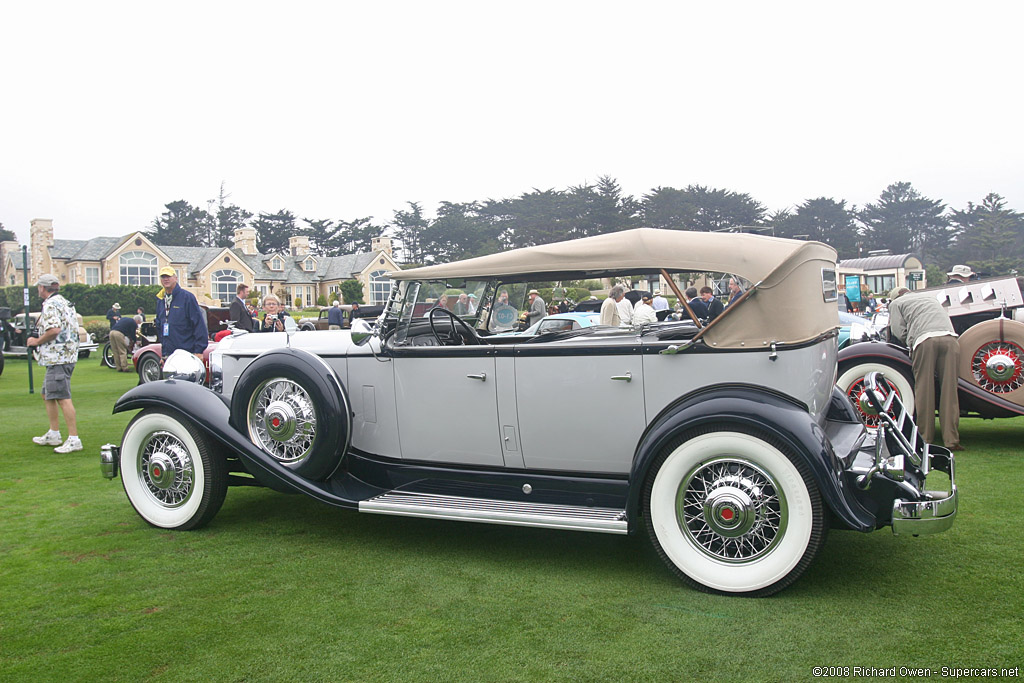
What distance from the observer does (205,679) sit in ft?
9.20

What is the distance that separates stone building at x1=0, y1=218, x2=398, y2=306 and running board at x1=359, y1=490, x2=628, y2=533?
4117 cm

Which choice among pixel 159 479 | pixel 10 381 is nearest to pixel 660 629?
pixel 159 479

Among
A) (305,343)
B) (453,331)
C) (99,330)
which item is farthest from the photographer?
(99,330)

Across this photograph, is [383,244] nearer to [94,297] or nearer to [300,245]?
[300,245]

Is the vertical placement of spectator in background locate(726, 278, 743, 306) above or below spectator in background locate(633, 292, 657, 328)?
above

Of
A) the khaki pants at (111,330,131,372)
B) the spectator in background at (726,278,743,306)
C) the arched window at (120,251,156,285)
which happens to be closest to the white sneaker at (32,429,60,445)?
the spectator in background at (726,278,743,306)

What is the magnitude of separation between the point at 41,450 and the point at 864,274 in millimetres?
43445

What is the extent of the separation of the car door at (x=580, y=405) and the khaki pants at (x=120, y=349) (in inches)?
658

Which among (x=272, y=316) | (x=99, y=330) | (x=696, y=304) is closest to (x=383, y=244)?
(x=99, y=330)

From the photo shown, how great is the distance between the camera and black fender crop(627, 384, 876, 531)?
3.32 meters

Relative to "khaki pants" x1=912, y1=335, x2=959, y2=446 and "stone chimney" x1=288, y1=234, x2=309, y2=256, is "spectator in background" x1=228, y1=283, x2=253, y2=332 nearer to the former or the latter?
"khaki pants" x1=912, y1=335, x2=959, y2=446

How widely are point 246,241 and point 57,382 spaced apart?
193 feet

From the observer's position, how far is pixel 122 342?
17750 millimetres

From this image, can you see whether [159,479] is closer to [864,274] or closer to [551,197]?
[864,274]
